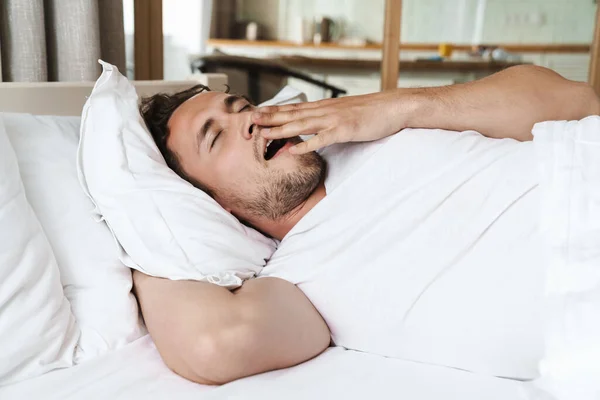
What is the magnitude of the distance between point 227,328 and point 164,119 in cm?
66

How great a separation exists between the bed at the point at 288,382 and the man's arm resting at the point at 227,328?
0.02 metres

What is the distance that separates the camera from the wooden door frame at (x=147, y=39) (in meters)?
2.17

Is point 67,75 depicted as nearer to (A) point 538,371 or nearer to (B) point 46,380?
(B) point 46,380

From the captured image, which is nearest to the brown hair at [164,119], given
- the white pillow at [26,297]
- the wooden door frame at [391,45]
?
the white pillow at [26,297]

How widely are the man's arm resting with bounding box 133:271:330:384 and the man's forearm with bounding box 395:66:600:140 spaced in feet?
1.61

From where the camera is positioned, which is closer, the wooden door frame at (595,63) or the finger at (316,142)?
the finger at (316,142)

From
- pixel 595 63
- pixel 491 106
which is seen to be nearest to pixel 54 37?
pixel 491 106

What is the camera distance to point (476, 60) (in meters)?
3.13

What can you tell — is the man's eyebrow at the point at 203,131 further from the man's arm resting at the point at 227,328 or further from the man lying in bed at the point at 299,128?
the man's arm resting at the point at 227,328

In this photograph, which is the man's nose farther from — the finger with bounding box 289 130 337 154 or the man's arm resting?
the man's arm resting

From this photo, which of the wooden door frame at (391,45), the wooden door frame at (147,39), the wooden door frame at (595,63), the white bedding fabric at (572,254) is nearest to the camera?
the white bedding fabric at (572,254)

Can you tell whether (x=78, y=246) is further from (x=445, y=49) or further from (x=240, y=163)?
(x=445, y=49)

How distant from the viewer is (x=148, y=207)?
1.10 m

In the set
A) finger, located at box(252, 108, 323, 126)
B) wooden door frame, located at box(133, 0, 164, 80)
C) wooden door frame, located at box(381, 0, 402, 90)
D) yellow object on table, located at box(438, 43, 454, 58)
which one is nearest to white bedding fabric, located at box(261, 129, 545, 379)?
finger, located at box(252, 108, 323, 126)
